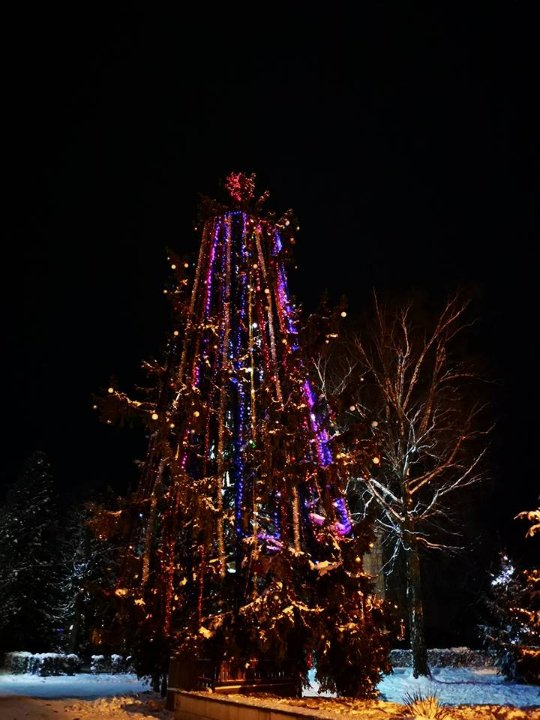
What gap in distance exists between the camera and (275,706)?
5.97 meters

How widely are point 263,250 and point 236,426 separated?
14.0ft

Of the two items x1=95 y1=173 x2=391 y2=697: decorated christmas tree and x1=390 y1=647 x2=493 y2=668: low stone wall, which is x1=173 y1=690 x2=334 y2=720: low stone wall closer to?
x1=95 y1=173 x2=391 y2=697: decorated christmas tree

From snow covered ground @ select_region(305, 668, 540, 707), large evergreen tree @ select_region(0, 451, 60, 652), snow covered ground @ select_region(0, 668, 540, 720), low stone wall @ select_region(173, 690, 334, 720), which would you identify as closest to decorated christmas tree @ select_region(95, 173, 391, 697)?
low stone wall @ select_region(173, 690, 334, 720)

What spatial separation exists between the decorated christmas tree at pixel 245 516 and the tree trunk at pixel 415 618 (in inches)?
255

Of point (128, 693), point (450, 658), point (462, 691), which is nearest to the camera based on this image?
point (128, 693)

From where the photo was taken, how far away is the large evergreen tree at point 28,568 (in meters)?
23.5

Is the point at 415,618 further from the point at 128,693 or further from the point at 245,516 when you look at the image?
the point at 245,516

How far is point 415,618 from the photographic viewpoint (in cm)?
1494

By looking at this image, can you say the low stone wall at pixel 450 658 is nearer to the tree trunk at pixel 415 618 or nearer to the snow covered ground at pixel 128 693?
the snow covered ground at pixel 128 693

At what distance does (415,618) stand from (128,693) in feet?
24.5

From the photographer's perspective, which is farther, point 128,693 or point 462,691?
point 462,691

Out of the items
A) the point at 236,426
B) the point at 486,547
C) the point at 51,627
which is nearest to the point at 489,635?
the point at 486,547

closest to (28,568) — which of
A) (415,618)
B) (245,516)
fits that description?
(415,618)

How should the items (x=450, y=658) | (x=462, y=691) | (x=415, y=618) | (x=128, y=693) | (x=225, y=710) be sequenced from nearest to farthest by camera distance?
(x=225, y=710) < (x=128, y=693) < (x=462, y=691) < (x=415, y=618) < (x=450, y=658)
